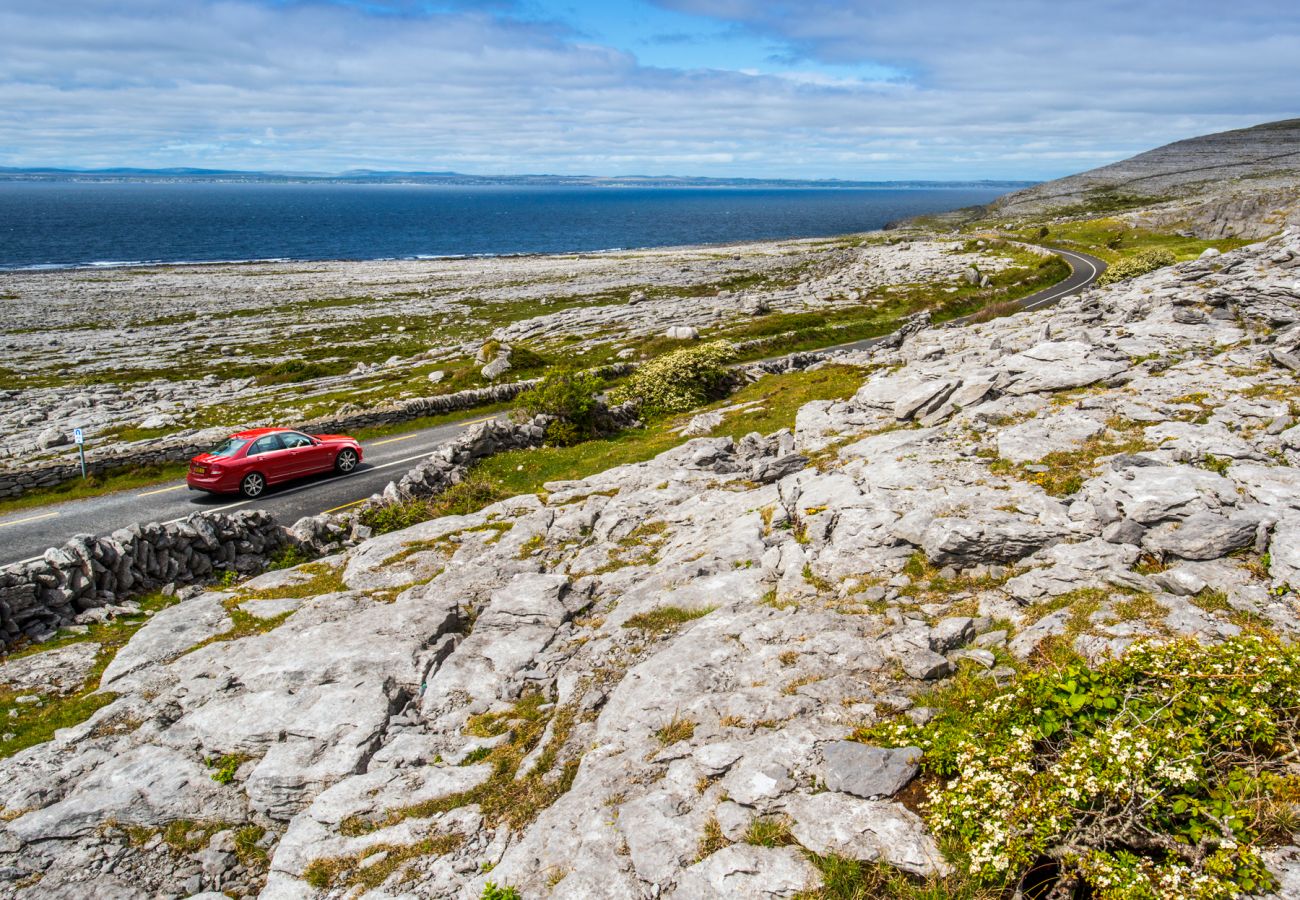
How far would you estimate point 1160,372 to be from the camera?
64.4 ft

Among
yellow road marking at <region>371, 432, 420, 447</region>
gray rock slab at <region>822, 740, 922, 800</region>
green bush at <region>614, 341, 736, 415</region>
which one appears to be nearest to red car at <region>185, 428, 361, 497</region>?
yellow road marking at <region>371, 432, 420, 447</region>

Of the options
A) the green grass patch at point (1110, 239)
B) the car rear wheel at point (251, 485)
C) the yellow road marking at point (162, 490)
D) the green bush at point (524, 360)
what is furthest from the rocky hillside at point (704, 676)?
the green grass patch at point (1110, 239)

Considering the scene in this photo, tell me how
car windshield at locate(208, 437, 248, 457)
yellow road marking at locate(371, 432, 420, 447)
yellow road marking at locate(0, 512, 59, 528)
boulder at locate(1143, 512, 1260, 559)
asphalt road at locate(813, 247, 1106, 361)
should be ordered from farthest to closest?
asphalt road at locate(813, 247, 1106, 361), yellow road marking at locate(371, 432, 420, 447), car windshield at locate(208, 437, 248, 457), yellow road marking at locate(0, 512, 59, 528), boulder at locate(1143, 512, 1260, 559)

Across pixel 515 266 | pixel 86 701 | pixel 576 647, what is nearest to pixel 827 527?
pixel 576 647

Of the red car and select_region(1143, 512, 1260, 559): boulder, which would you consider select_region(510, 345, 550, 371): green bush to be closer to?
the red car

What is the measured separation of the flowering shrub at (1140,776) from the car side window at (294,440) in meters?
27.1

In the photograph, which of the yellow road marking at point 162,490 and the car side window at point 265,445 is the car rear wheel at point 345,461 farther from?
the yellow road marking at point 162,490

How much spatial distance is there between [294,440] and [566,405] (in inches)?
451

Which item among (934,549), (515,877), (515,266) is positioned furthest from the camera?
(515,266)

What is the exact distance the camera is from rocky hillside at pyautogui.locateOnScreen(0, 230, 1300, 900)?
7461 millimetres

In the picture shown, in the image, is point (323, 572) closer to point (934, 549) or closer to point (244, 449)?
point (244, 449)

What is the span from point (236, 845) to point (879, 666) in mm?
9704

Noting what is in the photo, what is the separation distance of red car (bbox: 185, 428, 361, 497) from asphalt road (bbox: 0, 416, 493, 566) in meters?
0.52

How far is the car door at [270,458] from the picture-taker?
26656mm
